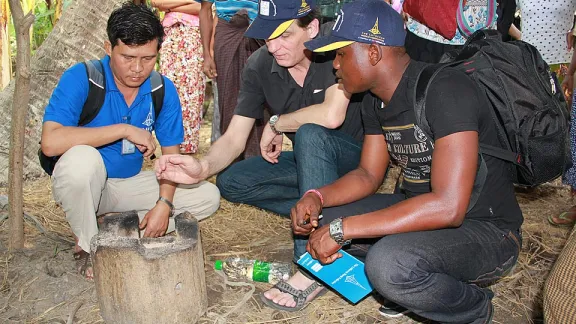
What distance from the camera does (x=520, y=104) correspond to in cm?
264

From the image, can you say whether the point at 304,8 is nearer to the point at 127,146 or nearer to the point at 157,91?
the point at 157,91

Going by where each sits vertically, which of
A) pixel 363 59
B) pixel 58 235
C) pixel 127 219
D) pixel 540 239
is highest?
pixel 363 59

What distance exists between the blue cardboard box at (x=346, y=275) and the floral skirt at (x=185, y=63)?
310 centimetres

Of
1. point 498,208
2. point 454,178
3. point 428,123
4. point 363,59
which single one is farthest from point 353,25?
point 498,208

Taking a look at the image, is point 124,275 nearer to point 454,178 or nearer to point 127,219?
point 127,219

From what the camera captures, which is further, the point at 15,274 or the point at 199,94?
the point at 199,94

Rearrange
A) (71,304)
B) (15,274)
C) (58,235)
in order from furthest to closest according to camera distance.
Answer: (58,235) → (15,274) → (71,304)

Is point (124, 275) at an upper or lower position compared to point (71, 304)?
upper

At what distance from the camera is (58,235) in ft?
14.0

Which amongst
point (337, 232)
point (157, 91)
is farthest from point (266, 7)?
point (337, 232)

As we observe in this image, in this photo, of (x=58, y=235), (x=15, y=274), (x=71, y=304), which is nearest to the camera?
(x=71, y=304)

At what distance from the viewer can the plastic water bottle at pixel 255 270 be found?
3.61 meters

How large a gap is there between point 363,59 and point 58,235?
2.62 meters

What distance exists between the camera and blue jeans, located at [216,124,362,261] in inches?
133
